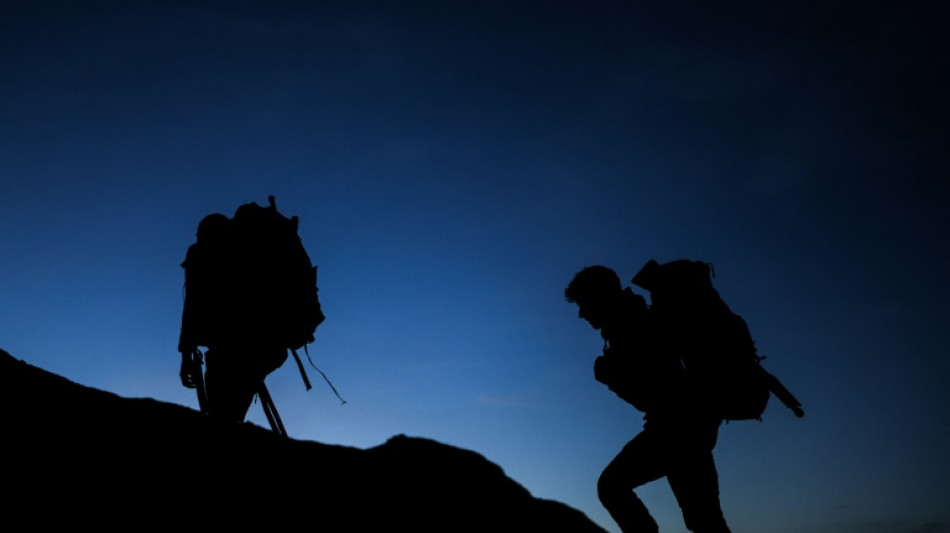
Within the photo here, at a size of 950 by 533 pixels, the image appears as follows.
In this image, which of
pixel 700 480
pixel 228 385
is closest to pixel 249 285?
pixel 228 385

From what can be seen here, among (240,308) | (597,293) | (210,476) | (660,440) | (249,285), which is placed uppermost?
(249,285)

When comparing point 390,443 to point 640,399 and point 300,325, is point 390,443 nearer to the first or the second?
point 640,399

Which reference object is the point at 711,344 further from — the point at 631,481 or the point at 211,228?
the point at 211,228

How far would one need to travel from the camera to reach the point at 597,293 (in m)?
5.58

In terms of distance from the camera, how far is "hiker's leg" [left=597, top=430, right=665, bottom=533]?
15.8ft

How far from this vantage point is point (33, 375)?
11.4 ft

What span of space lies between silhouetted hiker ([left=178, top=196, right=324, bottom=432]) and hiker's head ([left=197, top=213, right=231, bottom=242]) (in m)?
0.01

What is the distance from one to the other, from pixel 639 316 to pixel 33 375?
4.62 m

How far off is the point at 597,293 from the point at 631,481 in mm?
1690

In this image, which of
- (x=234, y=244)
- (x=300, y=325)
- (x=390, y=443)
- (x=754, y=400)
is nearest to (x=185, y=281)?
(x=234, y=244)

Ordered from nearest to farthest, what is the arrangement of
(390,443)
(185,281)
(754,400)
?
1. (390,443)
2. (754,400)
3. (185,281)

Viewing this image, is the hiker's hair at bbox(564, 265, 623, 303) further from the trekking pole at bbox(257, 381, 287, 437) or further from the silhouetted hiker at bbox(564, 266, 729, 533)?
the trekking pole at bbox(257, 381, 287, 437)

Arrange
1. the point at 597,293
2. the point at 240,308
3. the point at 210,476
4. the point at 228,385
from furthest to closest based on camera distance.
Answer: the point at 240,308, the point at 228,385, the point at 597,293, the point at 210,476

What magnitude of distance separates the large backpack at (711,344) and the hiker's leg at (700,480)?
283 mm
